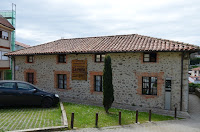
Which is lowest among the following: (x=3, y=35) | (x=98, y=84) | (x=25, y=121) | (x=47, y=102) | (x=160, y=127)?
(x=160, y=127)

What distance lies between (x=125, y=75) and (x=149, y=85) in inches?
70.9

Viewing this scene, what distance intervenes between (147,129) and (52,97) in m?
5.88

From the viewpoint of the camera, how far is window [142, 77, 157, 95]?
10.2m

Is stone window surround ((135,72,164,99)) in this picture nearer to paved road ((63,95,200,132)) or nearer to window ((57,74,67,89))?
paved road ((63,95,200,132))

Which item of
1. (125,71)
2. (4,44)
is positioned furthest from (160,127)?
(4,44)

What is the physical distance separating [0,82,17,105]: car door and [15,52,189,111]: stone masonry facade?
4487 millimetres

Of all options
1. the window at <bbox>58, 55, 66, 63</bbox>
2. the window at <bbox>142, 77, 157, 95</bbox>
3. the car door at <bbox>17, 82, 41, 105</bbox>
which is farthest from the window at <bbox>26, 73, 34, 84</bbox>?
the window at <bbox>142, 77, 157, 95</bbox>

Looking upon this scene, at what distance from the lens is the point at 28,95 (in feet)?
28.9

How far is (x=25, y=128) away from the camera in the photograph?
576cm

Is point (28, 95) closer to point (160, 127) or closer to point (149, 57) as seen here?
point (160, 127)

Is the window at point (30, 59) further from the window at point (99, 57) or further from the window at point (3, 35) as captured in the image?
the window at point (3, 35)

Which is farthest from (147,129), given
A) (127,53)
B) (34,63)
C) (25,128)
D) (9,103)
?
(34,63)

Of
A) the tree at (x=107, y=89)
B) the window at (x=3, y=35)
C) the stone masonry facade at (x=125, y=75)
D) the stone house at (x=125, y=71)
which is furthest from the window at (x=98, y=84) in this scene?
the window at (x=3, y=35)

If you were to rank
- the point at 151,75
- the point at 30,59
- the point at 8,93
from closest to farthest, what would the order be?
the point at 8,93
the point at 151,75
the point at 30,59
